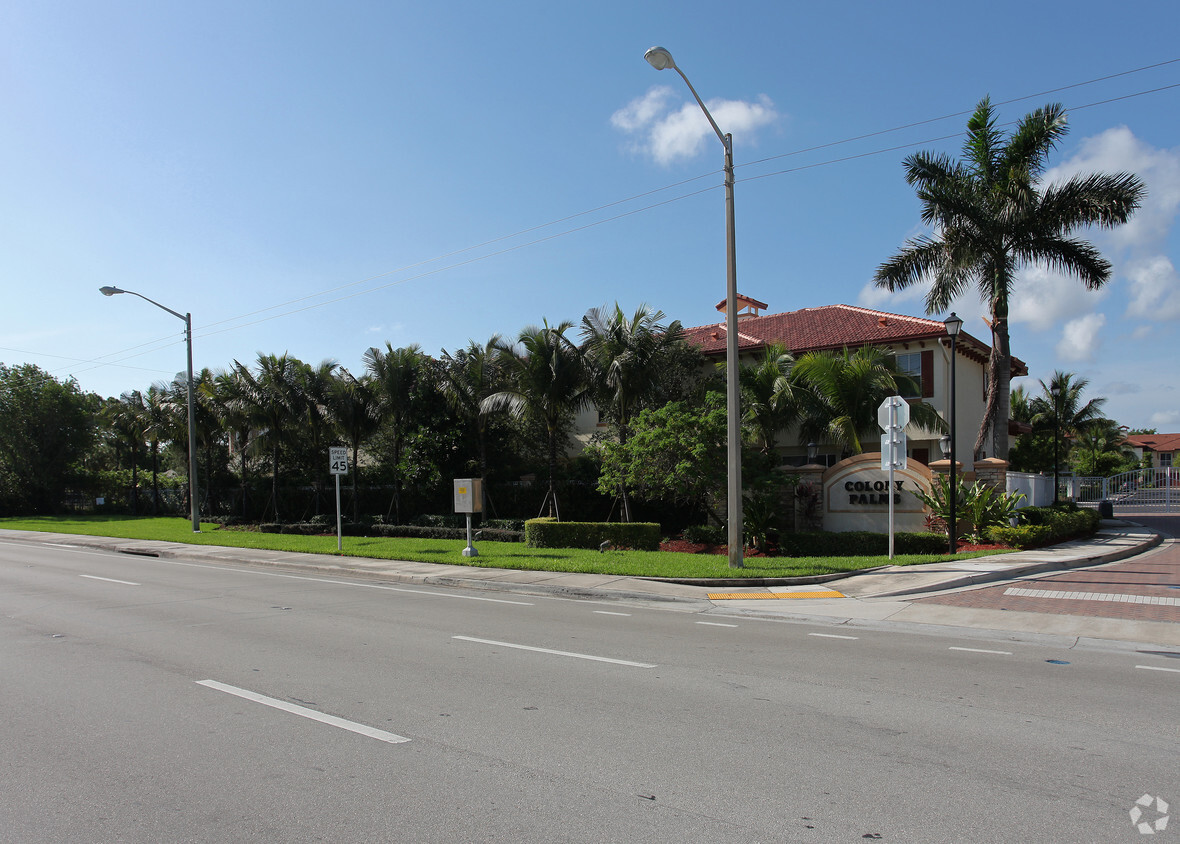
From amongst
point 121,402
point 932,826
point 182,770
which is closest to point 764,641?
point 932,826

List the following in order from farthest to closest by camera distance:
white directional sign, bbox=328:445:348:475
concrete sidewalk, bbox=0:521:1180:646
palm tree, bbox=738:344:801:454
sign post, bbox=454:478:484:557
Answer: palm tree, bbox=738:344:801:454, white directional sign, bbox=328:445:348:475, sign post, bbox=454:478:484:557, concrete sidewalk, bbox=0:521:1180:646

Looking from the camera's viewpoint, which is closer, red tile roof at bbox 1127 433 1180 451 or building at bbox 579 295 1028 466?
building at bbox 579 295 1028 466

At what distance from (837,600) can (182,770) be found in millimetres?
10249

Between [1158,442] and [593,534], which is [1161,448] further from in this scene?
[593,534]

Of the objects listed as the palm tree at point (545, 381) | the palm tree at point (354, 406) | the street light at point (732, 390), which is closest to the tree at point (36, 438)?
the palm tree at point (354, 406)

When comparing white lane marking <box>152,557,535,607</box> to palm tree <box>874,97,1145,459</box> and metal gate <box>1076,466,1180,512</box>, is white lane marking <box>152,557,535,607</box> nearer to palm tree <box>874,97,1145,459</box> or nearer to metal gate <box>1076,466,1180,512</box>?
palm tree <box>874,97,1145,459</box>

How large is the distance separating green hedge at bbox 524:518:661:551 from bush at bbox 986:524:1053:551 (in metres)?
8.73

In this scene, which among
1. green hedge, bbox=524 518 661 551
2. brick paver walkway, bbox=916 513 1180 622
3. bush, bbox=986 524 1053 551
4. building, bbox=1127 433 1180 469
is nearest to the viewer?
brick paver walkway, bbox=916 513 1180 622

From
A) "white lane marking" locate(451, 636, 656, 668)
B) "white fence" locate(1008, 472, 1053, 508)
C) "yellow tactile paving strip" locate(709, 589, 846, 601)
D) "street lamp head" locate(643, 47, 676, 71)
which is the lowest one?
"yellow tactile paving strip" locate(709, 589, 846, 601)

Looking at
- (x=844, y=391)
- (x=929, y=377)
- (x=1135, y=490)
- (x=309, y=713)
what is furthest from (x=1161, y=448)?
(x=309, y=713)

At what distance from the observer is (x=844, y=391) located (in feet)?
79.7

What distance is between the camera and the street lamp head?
1289 cm

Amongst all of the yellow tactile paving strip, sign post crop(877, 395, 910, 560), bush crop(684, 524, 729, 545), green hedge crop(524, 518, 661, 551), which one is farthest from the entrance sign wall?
the yellow tactile paving strip

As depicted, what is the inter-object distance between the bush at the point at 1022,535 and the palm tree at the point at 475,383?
54.9 ft
